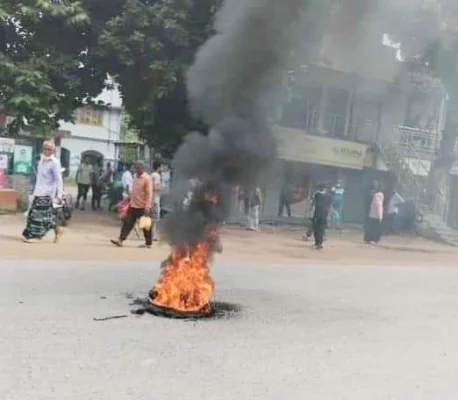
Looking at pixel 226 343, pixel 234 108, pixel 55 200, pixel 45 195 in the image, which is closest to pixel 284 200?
pixel 55 200

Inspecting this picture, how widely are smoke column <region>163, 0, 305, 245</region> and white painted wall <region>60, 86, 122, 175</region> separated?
31318 mm

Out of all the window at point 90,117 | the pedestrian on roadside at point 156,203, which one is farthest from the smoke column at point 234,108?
the window at point 90,117

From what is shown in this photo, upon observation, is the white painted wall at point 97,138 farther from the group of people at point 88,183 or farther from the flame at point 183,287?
the flame at point 183,287

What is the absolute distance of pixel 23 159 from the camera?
1320cm

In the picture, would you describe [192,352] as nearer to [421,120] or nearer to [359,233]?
[359,233]

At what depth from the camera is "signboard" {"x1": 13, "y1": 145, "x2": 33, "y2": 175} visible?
13086 mm

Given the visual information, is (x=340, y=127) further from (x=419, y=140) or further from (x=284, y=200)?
(x=284, y=200)

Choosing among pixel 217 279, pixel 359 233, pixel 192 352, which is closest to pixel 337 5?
pixel 217 279

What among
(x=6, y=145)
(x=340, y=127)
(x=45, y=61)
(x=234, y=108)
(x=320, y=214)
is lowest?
(x=320, y=214)

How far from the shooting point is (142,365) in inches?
159

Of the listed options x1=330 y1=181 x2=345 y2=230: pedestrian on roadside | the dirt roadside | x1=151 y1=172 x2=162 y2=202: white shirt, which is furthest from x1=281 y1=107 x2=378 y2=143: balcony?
x1=151 y1=172 x2=162 y2=202: white shirt

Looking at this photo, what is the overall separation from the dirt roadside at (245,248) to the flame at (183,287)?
676mm

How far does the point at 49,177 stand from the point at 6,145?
14.0ft

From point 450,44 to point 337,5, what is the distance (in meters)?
9.81
